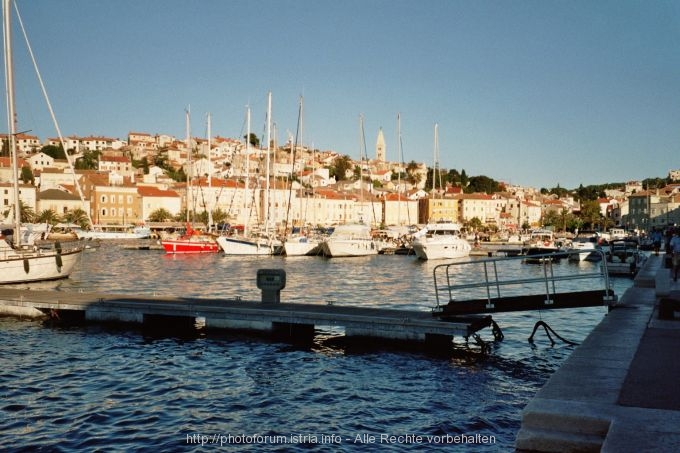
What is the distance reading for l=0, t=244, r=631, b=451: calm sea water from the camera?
1143 cm

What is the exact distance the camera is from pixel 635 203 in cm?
15700

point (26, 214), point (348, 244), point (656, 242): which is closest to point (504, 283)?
point (656, 242)

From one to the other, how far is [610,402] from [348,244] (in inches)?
2583

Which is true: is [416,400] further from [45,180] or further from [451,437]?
[45,180]

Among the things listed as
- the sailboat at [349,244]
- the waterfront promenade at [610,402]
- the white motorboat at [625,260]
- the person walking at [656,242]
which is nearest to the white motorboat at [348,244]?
the sailboat at [349,244]

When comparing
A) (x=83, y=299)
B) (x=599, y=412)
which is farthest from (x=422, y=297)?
(x=599, y=412)

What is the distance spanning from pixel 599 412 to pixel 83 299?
64.2 feet

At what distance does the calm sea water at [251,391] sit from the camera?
11430 mm

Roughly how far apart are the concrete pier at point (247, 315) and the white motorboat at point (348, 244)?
48921 millimetres

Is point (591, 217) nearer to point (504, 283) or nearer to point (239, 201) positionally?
point (239, 201)

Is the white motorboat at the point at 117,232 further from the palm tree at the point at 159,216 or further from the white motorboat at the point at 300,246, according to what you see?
the white motorboat at the point at 300,246

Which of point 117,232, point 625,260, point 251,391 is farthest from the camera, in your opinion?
point 117,232

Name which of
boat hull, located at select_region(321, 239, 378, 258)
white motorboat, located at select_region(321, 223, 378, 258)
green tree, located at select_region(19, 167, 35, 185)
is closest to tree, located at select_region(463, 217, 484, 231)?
white motorboat, located at select_region(321, 223, 378, 258)

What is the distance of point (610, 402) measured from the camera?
7.86 m
